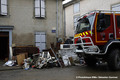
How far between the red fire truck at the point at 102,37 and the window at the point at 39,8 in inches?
236

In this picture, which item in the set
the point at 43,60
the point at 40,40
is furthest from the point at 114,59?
the point at 40,40

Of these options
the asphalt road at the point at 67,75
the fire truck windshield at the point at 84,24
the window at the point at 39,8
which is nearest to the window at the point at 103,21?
the fire truck windshield at the point at 84,24

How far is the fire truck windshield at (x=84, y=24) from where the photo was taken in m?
6.98

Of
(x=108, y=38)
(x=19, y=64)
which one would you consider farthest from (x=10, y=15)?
(x=108, y=38)

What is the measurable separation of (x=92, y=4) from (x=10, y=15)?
31.6 ft

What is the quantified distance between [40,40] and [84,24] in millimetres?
5777

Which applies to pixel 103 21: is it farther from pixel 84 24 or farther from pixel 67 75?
pixel 67 75

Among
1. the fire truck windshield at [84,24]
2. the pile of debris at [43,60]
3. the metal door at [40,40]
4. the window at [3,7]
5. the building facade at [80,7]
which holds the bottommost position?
the pile of debris at [43,60]

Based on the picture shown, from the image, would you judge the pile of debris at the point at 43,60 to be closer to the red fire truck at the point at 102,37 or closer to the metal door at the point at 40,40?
the metal door at the point at 40,40

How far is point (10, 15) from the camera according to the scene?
1144cm

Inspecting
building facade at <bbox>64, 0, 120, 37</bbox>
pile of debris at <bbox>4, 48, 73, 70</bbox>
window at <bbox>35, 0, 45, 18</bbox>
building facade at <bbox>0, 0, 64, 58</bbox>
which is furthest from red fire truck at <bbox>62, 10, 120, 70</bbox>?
building facade at <bbox>64, 0, 120, 37</bbox>

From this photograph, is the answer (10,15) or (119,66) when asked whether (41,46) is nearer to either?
(10,15)

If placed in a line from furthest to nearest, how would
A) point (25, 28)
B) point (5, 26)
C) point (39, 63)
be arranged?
point (25, 28) < point (5, 26) < point (39, 63)

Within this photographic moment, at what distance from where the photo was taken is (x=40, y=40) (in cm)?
1230
